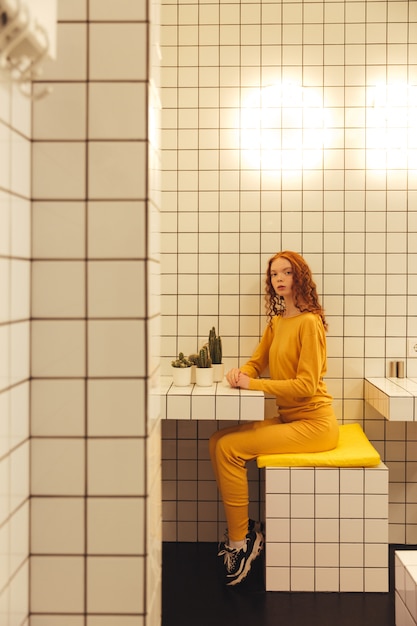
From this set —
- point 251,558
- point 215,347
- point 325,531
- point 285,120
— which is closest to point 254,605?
point 251,558

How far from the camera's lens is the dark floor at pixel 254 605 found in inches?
105

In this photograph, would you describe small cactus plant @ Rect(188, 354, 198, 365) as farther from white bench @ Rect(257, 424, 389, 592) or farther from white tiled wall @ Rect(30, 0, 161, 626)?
white tiled wall @ Rect(30, 0, 161, 626)

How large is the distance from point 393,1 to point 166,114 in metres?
1.42

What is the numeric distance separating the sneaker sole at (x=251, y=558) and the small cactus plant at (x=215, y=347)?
932 mm

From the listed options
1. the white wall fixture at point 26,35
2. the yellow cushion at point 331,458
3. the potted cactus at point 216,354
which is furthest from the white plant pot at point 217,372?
the white wall fixture at point 26,35

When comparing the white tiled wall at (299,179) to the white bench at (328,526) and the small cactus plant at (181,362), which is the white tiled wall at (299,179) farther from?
the white bench at (328,526)

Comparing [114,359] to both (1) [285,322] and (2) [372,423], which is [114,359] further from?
(2) [372,423]

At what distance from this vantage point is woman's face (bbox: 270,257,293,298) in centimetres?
321

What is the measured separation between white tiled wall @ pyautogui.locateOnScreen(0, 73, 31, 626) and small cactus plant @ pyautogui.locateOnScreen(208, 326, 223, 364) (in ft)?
7.32

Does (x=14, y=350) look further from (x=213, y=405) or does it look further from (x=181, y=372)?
(x=181, y=372)

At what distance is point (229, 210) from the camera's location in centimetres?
351

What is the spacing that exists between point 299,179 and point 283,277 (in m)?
0.65

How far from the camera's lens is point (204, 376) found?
324 centimetres

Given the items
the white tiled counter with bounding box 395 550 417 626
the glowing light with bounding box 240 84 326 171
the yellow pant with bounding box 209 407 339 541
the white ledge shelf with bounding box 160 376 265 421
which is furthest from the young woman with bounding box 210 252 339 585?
the white tiled counter with bounding box 395 550 417 626
